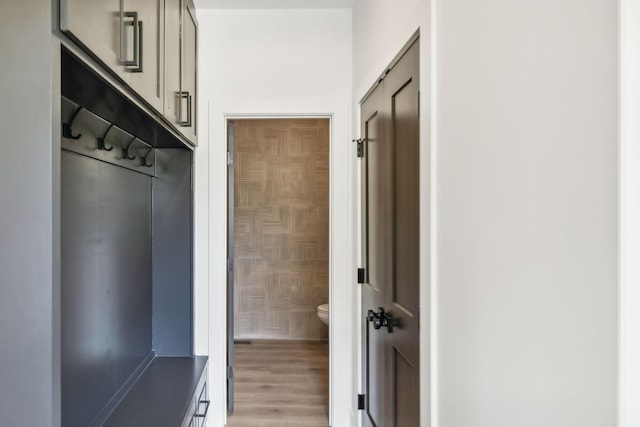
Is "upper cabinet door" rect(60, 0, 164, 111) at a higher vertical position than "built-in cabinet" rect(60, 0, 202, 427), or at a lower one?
higher

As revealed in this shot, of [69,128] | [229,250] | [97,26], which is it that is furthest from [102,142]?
[229,250]

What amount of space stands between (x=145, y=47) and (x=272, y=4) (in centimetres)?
129

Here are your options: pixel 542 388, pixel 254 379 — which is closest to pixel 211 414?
pixel 254 379

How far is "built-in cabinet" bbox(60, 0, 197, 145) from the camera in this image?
959 mm

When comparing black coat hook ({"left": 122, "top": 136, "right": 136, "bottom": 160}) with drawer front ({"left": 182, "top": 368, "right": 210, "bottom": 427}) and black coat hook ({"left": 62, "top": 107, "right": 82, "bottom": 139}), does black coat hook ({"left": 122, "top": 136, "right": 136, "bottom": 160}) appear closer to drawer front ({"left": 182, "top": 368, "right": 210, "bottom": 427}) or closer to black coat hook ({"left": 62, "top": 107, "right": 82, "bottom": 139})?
black coat hook ({"left": 62, "top": 107, "right": 82, "bottom": 139})

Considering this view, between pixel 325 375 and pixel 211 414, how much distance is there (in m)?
1.19

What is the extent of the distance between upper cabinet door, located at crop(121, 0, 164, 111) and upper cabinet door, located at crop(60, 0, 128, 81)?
4cm

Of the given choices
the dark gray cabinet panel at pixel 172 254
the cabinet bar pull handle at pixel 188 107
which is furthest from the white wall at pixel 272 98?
the cabinet bar pull handle at pixel 188 107

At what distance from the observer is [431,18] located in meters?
1.24

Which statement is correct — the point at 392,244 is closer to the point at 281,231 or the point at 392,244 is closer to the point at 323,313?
the point at 323,313

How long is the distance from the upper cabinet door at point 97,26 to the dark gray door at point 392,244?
91cm

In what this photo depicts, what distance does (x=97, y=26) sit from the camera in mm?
1018

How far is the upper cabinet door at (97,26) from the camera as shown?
34.2 inches

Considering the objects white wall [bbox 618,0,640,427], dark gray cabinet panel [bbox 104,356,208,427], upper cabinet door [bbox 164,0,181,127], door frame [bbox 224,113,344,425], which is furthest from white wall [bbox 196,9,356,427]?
white wall [bbox 618,0,640,427]
